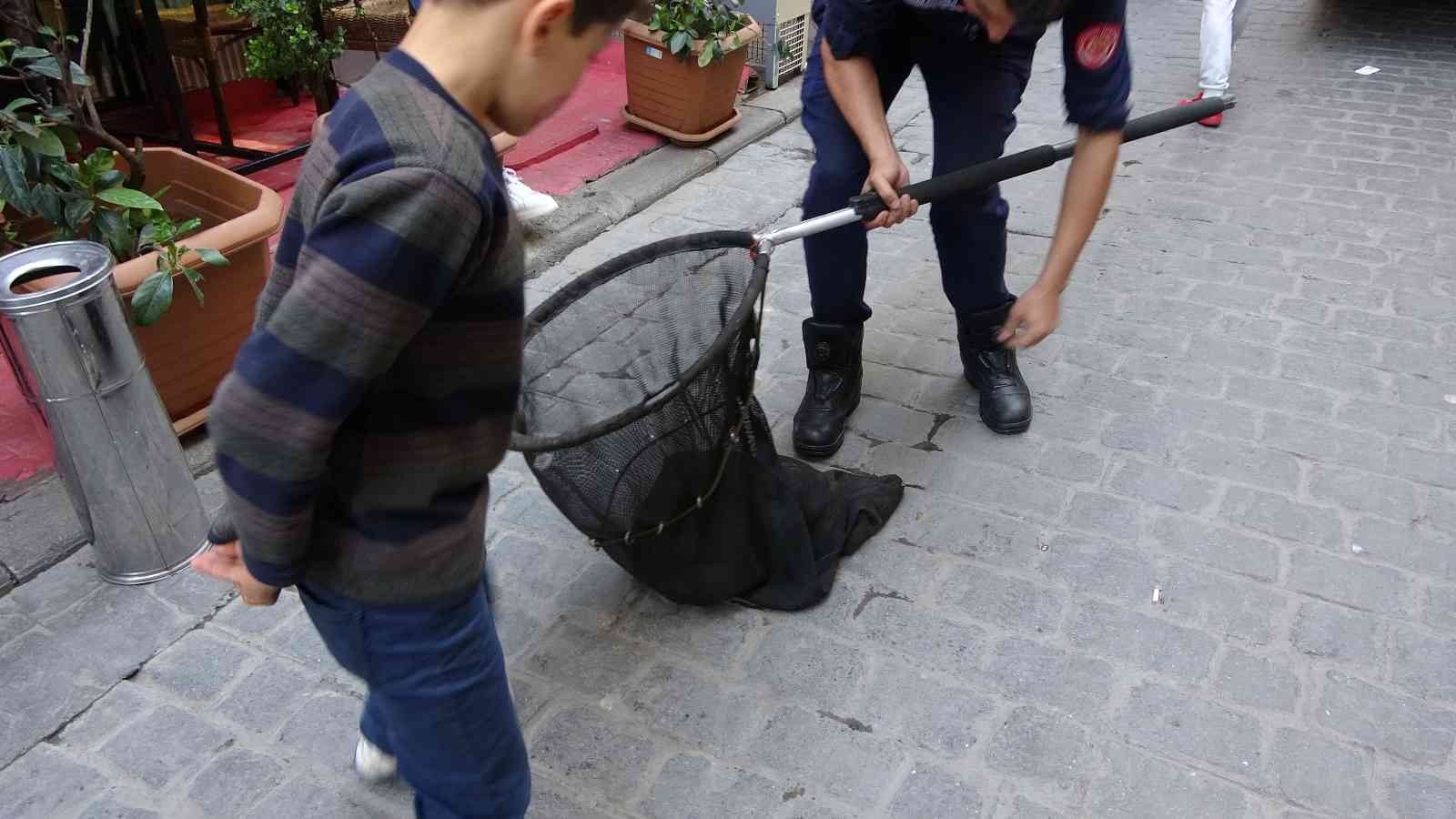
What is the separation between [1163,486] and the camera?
2734 mm

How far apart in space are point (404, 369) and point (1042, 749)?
4.68 feet

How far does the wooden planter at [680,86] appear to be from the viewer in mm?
4812

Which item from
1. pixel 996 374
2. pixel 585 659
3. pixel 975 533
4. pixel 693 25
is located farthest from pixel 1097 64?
pixel 693 25

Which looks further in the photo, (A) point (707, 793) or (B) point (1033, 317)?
(B) point (1033, 317)

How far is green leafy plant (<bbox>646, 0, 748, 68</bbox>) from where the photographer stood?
4633mm

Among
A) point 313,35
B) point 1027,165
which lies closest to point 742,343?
point 1027,165

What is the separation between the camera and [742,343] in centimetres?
208

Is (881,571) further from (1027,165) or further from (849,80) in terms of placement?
(849,80)

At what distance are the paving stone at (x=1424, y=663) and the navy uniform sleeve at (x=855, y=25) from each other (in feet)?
5.68

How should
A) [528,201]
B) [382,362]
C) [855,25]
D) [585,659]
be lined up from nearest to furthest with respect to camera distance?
[382,362] < [585,659] < [855,25] < [528,201]

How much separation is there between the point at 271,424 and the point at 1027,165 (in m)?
1.83

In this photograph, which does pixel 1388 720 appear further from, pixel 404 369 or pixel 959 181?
pixel 404 369

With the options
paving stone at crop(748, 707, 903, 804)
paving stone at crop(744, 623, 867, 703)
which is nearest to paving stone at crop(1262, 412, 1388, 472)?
paving stone at crop(744, 623, 867, 703)

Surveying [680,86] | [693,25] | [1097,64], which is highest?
[1097,64]
